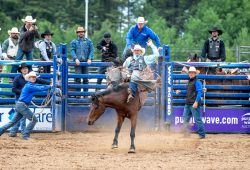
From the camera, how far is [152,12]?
53.4m

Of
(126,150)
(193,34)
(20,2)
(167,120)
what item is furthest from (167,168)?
(20,2)

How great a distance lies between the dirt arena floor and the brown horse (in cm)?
56

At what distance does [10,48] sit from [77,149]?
15.4ft

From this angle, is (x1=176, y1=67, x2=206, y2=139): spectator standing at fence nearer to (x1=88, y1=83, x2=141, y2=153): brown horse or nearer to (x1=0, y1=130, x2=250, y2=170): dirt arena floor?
(x1=0, y1=130, x2=250, y2=170): dirt arena floor

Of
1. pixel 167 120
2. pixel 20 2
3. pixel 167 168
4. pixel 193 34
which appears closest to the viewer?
pixel 167 168

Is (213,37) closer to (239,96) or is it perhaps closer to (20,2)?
(239,96)

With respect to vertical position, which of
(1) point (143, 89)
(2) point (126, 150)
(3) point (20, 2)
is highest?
(3) point (20, 2)

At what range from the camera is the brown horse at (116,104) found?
51.7 ft

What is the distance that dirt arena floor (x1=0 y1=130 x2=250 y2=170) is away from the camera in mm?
13883

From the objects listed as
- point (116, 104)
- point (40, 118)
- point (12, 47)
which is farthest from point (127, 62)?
point (12, 47)

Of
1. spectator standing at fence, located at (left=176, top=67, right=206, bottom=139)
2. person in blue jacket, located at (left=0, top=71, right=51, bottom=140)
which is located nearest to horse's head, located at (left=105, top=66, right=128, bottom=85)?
person in blue jacket, located at (left=0, top=71, right=51, bottom=140)

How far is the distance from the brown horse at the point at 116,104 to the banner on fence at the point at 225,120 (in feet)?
10.8

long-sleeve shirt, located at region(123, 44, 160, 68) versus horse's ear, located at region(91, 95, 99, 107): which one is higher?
long-sleeve shirt, located at region(123, 44, 160, 68)

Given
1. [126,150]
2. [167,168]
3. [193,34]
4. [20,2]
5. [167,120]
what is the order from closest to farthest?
[167,168]
[126,150]
[167,120]
[193,34]
[20,2]
